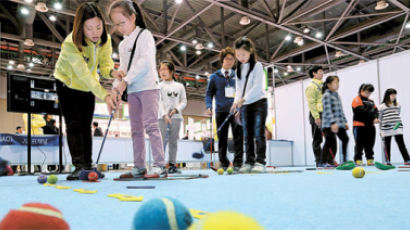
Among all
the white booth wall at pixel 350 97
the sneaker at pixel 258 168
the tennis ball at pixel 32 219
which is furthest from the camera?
the white booth wall at pixel 350 97

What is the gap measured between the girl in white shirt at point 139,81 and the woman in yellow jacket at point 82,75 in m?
0.13

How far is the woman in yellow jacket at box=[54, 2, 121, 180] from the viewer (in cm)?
228

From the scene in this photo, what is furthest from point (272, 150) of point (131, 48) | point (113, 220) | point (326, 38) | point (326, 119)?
point (113, 220)

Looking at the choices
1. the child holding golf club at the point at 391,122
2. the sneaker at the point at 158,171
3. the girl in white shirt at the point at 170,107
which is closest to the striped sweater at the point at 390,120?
the child holding golf club at the point at 391,122

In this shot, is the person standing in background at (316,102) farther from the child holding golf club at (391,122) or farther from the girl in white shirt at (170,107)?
the girl in white shirt at (170,107)

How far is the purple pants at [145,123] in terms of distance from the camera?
2.41 meters

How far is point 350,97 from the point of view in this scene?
23.3 ft

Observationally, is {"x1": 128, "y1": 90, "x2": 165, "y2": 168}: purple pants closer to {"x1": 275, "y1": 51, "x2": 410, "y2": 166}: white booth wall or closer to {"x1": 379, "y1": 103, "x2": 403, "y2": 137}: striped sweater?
{"x1": 379, "y1": 103, "x2": 403, "y2": 137}: striped sweater

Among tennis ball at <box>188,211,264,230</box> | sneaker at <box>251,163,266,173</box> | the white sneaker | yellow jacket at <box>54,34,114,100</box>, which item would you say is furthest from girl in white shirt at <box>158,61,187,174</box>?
tennis ball at <box>188,211,264,230</box>

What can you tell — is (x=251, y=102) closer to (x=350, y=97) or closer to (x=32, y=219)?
(x=32, y=219)

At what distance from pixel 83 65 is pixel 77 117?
1.48ft

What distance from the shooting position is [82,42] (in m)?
2.38

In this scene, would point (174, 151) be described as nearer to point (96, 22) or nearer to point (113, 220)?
point (96, 22)

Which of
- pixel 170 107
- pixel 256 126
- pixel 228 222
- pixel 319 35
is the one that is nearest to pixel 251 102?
pixel 256 126
